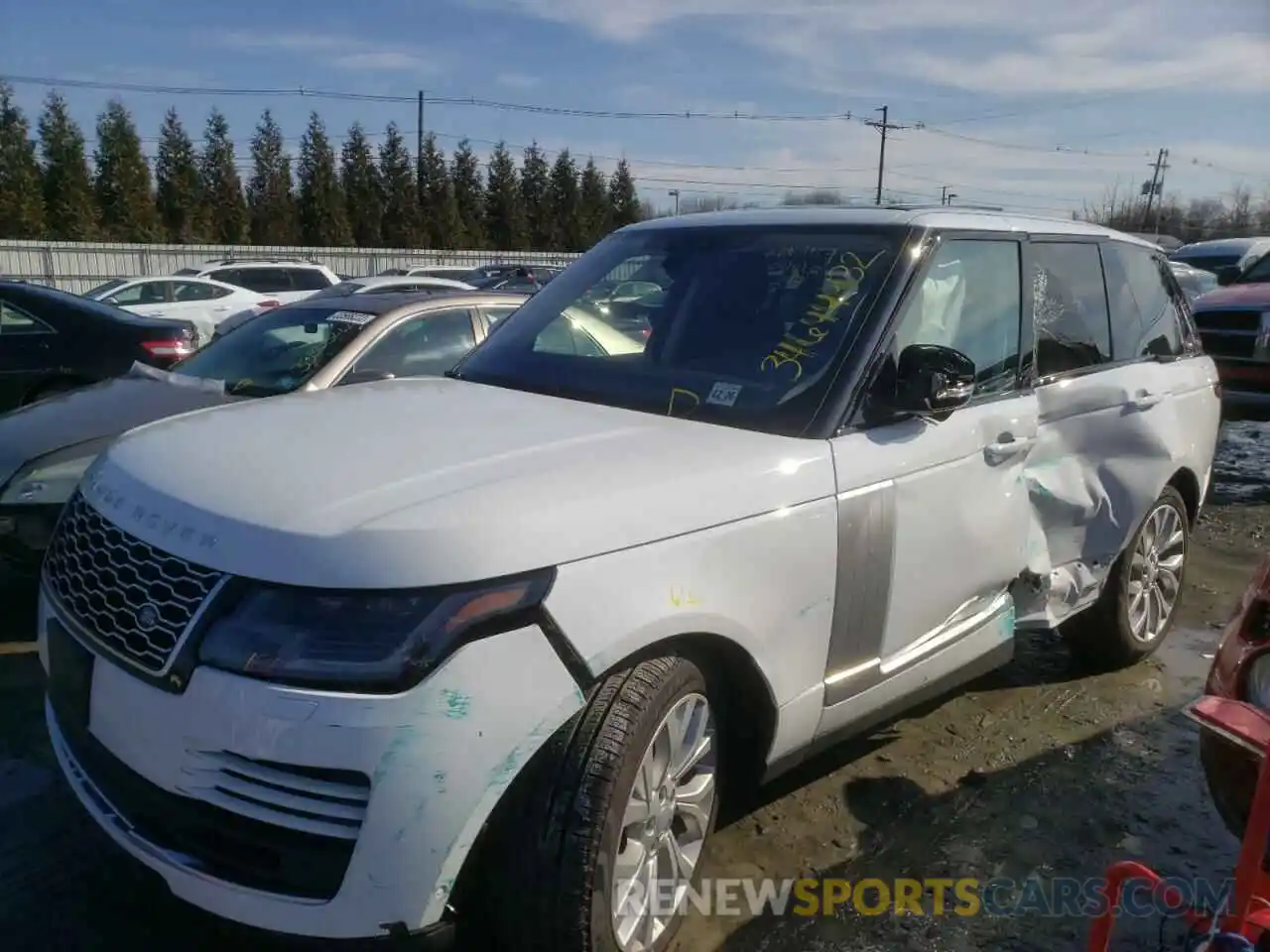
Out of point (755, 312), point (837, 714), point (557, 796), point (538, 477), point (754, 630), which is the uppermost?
point (755, 312)

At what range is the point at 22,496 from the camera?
4504 millimetres

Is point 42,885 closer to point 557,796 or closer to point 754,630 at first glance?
point 557,796

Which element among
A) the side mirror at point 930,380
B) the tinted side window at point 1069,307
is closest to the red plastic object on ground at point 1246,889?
the side mirror at point 930,380

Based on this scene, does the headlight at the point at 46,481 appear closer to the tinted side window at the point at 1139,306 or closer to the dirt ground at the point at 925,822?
the dirt ground at the point at 925,822

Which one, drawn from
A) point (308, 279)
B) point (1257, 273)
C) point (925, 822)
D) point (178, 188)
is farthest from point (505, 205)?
point (925, 822)

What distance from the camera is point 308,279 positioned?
2150 cm

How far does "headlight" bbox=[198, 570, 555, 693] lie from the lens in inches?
78.7

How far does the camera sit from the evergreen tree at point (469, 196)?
45219 millimetres

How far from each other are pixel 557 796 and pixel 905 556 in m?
1.37

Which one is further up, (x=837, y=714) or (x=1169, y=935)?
(x=837, y=714)

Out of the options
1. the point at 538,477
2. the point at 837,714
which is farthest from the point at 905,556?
the point at 538,477

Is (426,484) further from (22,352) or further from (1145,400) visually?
(22,352)

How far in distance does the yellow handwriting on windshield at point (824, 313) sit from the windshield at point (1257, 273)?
926cm

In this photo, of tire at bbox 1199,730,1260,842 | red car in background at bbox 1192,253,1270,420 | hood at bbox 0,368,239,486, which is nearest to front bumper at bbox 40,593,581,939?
tire at bbox 1199,730,1260,842
